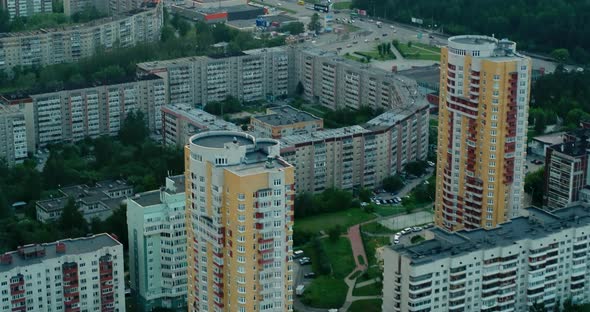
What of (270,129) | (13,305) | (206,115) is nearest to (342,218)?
(270,129)

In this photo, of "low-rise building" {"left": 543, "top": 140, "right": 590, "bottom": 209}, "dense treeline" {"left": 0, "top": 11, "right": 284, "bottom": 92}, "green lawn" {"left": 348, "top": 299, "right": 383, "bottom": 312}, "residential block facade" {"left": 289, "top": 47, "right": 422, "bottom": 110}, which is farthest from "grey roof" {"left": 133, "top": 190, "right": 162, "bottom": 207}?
"dense treeline" {"left": 0, "top": 11, "right": 284, "bottom": 92}

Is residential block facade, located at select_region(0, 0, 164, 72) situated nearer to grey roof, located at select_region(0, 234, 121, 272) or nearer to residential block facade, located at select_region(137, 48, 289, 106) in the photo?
residential block facade, located at select_region(137, 48, 289, 106)

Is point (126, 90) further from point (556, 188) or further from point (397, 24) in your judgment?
point (397, 24)

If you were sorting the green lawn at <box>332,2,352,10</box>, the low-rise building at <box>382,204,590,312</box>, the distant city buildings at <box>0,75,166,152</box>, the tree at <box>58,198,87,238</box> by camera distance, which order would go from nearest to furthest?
the low-rise building at <box>382,204,590,312</box>, the tree at <box>58,198,87,238</box>, the distant city buildings at <box>0,75,166,152</box>, the green lawn at <box>332,2,352,10</box>

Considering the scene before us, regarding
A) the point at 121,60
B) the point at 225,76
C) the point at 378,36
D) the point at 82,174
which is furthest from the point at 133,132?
the point at 378,36

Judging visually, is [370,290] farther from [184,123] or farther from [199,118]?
[184,123]

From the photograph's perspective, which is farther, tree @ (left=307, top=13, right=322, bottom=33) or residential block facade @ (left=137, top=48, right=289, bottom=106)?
tree @ (left=307, top=13, right=322, bottom=33)
